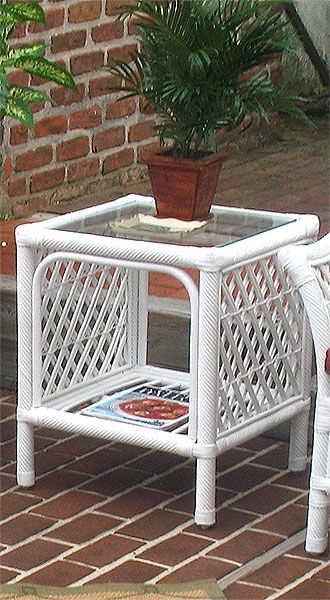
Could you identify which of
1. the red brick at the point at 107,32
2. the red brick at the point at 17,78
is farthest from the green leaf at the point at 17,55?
the red brick at the point at 107,32

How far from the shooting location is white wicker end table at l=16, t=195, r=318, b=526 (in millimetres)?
2961

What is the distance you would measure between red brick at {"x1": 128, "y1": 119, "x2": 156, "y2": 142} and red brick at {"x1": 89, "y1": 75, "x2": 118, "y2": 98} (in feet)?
0.79

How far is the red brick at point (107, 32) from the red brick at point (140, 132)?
0.41m

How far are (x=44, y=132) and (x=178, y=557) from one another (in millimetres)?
2527

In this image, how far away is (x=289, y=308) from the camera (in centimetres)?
325

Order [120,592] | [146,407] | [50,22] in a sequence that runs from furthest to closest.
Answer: [50,22], [146,407], [120,592]

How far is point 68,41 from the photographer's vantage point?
16.6 ft

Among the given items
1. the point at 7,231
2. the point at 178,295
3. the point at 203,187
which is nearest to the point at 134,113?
the point at 7,231

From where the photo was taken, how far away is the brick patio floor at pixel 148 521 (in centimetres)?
282

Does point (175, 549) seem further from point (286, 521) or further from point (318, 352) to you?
point (318, 352)

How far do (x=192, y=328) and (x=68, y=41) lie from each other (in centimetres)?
242

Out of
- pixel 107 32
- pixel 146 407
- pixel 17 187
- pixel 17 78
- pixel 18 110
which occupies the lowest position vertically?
pixel 146 407

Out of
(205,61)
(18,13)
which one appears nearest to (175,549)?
(205,61)

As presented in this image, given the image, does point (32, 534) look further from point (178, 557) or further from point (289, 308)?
point (289, 308)
